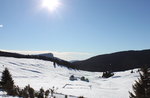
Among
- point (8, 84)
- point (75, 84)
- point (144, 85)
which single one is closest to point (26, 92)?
point (8, 84)

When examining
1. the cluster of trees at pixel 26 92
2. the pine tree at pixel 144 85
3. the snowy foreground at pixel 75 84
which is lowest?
the snowy foreground at pixel 75 84

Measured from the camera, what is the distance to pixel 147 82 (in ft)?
58.4

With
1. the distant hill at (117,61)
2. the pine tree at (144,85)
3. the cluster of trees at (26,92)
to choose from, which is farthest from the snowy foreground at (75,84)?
the distant hill at (117,61)

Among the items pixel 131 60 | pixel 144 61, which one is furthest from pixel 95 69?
pixel 144 61

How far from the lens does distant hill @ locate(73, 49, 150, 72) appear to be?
5969 inches

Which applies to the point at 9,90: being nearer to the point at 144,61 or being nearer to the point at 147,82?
the point at 147,82

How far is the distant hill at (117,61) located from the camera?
152 m

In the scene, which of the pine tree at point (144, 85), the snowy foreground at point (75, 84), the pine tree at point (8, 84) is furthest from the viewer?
the snowy foreground at point (75, 84)

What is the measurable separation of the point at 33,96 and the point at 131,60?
149 m

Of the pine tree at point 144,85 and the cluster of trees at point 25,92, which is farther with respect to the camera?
the cluster of trees at point 25,92

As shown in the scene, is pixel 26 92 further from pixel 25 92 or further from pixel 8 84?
pixel 8 84

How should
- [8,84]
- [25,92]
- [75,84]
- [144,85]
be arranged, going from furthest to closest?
[75,84]
[8,84]
[25,92]
[144,85]

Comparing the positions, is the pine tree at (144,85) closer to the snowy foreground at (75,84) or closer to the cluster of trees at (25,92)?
the cluster of trees at (25,92)

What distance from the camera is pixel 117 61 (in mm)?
157625
